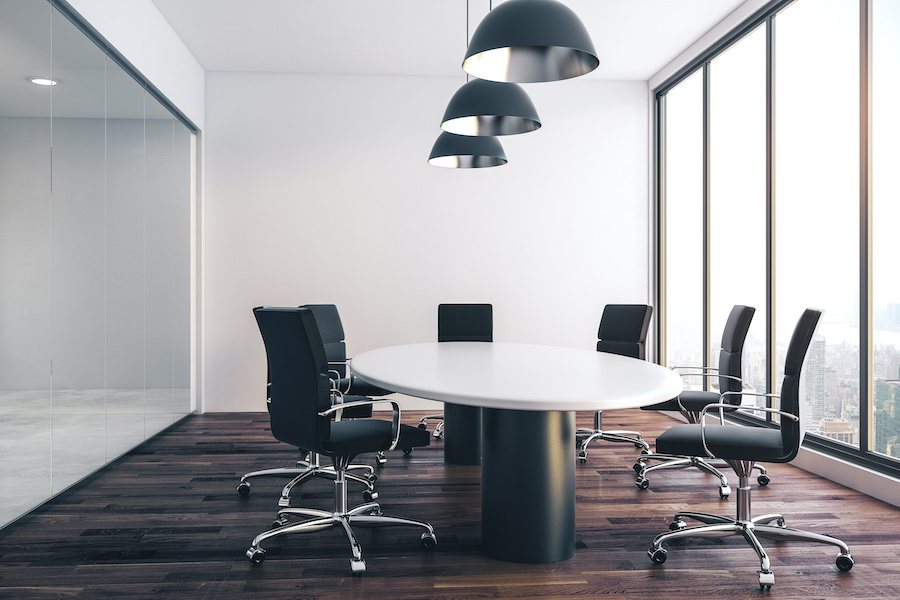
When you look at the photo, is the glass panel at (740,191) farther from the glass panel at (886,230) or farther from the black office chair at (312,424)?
the black office chair at (312,424)

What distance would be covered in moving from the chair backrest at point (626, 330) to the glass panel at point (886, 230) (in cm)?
153

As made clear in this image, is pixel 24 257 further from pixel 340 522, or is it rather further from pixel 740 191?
pixel 740 191

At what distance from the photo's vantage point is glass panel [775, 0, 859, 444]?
13.9 ft

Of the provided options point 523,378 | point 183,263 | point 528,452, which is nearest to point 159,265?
point 183,263

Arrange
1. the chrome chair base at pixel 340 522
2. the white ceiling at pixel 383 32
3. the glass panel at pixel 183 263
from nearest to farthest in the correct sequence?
the chrome chair base at pixel 340 522 → the white ceiling at pixel 383 32 → the glass panel at pixel 183 263

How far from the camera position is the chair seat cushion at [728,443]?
2852 millimetres

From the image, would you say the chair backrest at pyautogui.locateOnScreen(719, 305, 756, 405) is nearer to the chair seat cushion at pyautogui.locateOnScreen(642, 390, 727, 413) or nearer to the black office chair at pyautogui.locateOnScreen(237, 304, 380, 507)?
the chair seat cushion at pyautogui.locateOnScreen(642, 390, 727, 413)

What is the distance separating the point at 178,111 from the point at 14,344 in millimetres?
3332

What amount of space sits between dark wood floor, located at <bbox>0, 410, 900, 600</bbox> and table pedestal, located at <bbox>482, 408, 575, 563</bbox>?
0.10m

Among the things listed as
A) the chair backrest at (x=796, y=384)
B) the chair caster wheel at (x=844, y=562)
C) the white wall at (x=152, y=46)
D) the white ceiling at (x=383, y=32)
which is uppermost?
the white ceiling at (x=383, y=32)

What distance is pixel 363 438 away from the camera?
3.01 m

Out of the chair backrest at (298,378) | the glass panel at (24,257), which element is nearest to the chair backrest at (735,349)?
the chair backrest at (298,378)

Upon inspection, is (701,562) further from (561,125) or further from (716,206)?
(561,125)

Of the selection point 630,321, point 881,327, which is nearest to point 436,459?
point 630,321
